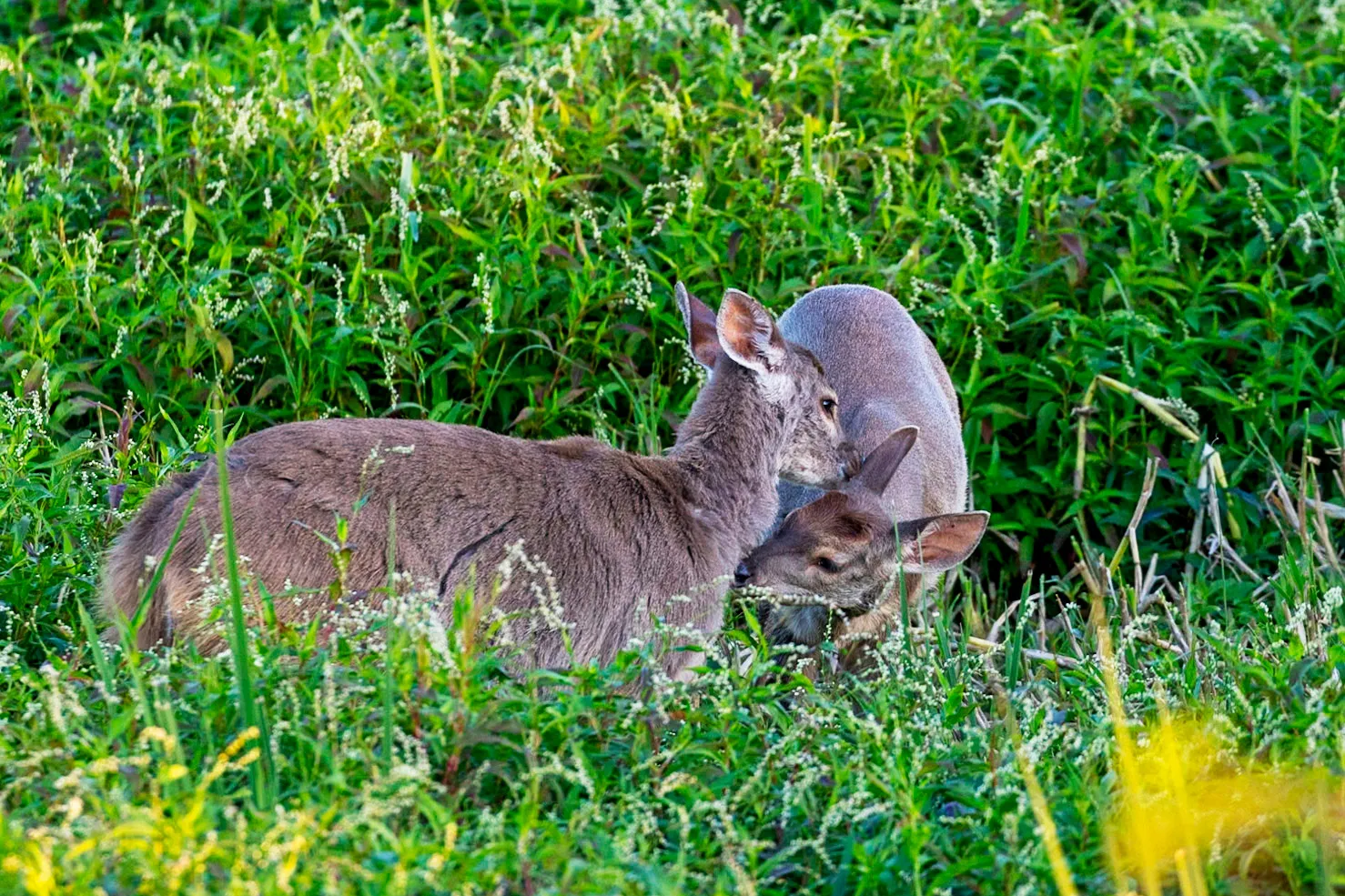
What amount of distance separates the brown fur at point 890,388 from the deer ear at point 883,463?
1.37 feet

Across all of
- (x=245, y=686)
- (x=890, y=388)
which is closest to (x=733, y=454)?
(x=890, y=388)

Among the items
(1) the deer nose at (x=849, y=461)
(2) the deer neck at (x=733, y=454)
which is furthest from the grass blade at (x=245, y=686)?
(1) the deer nose at (x=849, y=461)

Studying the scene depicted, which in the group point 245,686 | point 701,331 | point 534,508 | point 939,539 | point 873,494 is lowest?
point 939,539

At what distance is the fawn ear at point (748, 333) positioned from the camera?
5422 millimetres

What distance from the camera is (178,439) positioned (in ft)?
19.2

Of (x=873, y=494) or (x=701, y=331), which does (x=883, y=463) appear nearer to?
(x=873, y=494)

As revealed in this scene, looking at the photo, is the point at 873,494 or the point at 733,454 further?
the point at 873,494

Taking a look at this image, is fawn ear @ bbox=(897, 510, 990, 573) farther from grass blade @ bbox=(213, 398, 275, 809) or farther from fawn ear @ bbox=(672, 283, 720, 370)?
grass blade @ bbox=(213, 398, 275, 809)

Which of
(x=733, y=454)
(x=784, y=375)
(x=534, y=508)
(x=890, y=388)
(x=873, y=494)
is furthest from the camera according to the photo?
(x=890, y=388)

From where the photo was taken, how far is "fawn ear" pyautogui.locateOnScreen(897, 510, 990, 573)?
5.68 m

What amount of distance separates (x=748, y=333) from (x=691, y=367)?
4.33 ft

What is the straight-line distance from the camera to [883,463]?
5773 millimetres

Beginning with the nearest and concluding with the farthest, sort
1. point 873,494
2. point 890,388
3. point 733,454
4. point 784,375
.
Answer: point 733,454
point 784,375
point 873,494
point 890,388

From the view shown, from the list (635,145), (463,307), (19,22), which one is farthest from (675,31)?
(19,22)
